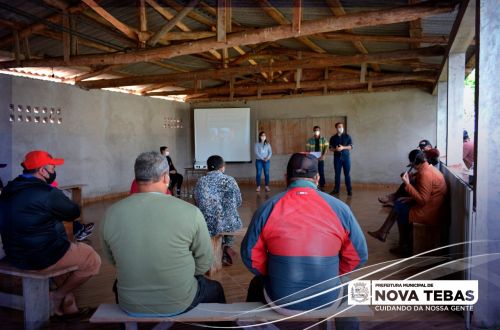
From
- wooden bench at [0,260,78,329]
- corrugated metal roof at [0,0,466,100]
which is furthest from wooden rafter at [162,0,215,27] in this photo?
wooden bench at [0,260,78,329]

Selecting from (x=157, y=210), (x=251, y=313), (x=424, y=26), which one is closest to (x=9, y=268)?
(x=157, y=210)

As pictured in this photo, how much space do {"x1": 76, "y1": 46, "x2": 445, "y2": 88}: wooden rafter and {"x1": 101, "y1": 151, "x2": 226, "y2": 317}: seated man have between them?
5930 millimetres

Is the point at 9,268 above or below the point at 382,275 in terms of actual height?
above

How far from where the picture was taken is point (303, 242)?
1.88 meters

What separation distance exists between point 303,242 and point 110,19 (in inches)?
176

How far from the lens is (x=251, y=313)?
2088mm

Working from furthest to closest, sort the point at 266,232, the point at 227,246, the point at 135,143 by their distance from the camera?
the point at 135,143, the point at 227,246, the point at 266,232

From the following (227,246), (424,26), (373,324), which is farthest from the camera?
(424,26)

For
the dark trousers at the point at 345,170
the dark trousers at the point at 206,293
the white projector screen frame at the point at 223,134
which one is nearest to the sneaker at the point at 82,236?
the dark trousers at the point at 206,293

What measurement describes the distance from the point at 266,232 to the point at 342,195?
7487 millimetres

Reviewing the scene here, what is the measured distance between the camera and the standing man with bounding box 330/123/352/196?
356 inches

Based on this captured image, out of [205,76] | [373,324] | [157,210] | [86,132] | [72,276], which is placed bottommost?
[373,324]

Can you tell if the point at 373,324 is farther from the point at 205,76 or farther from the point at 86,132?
the point at 86,132

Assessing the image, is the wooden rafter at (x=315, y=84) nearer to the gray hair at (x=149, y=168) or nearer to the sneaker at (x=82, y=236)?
the sneaker at (x=82, y=236)
